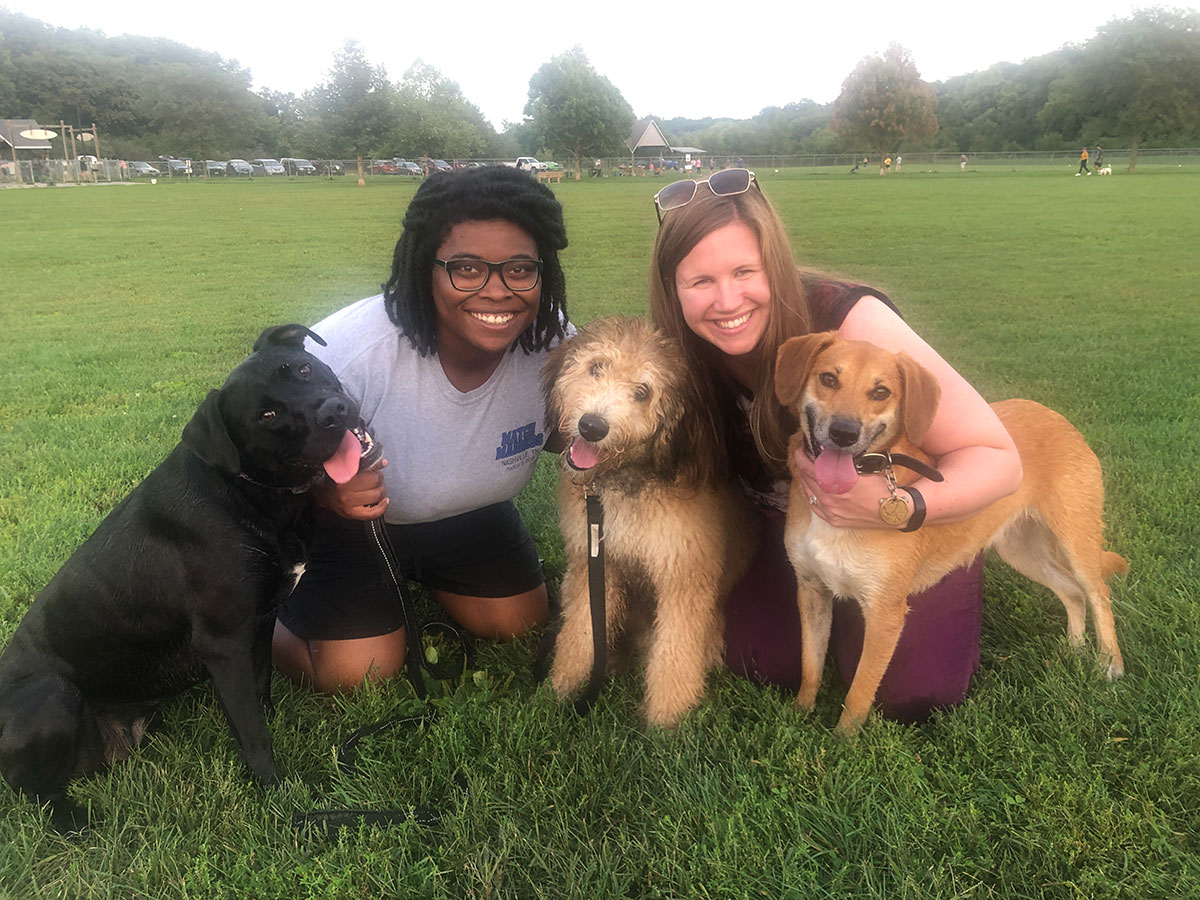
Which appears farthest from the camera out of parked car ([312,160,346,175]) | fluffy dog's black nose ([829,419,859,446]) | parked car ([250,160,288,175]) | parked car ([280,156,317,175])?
parked car ([250,160,288,175])

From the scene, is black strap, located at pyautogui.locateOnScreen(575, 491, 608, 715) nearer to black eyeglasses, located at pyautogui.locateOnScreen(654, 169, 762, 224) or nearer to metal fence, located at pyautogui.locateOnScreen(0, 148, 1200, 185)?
black eyeglasses, located at pyautogui.locateOnScreen(654, 169, 762, 224)

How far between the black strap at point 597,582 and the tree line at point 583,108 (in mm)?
70480

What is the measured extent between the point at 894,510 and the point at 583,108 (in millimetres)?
78067

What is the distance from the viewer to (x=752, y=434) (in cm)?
317

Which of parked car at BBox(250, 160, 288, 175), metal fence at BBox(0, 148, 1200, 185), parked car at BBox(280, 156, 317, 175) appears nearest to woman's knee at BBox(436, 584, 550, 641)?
metal fence at BBox(0, 148, 1200, 185)

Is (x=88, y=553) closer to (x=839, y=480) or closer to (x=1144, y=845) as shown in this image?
(x=839, y=480)

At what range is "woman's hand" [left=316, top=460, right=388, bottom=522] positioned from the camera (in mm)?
2834

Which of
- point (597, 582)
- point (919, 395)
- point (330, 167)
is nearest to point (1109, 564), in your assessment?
point (919, 395)

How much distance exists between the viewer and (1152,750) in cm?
257

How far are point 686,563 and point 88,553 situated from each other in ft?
6.92

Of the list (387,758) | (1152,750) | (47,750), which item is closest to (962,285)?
(1152,750)

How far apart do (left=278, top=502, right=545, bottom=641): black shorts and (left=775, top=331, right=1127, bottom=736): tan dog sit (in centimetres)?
152

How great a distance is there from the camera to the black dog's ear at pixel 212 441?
2.40 metres

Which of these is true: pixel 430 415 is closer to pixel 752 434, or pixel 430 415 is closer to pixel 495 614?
pixel 495 614
